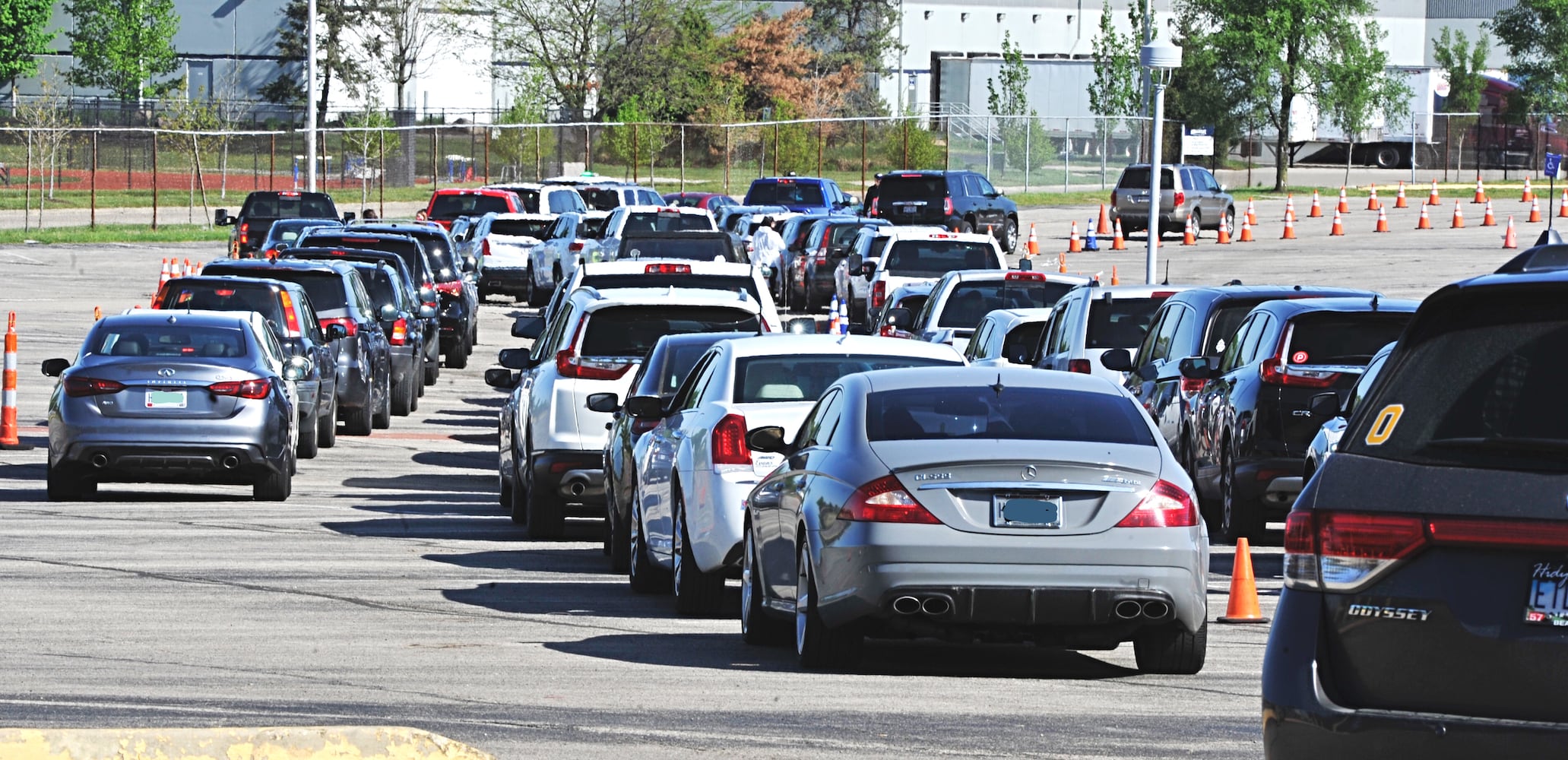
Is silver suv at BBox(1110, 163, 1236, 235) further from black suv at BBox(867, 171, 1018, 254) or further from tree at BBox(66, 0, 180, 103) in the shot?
tree at BBox(66, 0, 180, 103)

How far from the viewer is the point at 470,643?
37.4 ft

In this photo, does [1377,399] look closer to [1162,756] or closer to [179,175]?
[1162,756]

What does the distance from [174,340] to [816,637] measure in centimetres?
1013

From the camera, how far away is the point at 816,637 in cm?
1045

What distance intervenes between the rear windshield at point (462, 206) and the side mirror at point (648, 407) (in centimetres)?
3489

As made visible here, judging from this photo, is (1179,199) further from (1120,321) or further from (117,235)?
(1120,321)

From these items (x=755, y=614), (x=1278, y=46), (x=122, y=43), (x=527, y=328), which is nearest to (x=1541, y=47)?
(x=1278, y=46)

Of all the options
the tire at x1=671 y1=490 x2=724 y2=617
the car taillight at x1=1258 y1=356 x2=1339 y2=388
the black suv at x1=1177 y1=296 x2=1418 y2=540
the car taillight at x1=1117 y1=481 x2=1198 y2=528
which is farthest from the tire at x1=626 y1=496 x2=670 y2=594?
the car taillight at x1=1258 y1=356 x2=1339 y2=388

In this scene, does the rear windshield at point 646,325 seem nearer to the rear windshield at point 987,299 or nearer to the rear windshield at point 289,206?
the rear windshield at point 987,299

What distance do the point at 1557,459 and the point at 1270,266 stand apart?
4081 cm

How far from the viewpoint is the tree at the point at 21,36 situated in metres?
81.7

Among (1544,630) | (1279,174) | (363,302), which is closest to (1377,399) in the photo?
(1544,630)

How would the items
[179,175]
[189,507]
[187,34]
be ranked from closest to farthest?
1. [189,507]
2. [179,175]
3. [187,34]

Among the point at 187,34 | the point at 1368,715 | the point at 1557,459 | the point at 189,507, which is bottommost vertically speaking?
the point at 189,507
